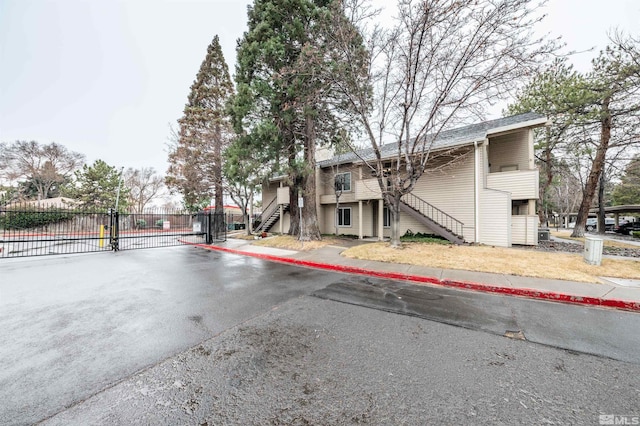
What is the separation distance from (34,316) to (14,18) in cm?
1602

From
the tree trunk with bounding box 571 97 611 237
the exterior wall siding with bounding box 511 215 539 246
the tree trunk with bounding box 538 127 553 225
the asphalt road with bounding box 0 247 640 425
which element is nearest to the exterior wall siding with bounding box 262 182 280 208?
the asphalt road with bounding box 0 247 640 425

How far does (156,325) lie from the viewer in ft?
12.1

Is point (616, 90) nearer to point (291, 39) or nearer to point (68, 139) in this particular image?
point (291, 39)

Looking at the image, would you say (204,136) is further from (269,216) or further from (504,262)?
(504,262)

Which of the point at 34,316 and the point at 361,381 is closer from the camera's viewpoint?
the point at 361,381

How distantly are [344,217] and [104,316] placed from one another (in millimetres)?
14130

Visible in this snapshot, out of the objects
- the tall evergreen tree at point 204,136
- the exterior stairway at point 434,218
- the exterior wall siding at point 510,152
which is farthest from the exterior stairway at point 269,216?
the exterior wall siding at point 510,152

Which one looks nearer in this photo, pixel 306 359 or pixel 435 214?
pixel 306 359

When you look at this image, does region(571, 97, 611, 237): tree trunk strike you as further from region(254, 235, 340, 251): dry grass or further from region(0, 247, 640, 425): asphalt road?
region(254, 235, 340, 251): dry grass

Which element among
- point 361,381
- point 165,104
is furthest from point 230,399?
point 165,104

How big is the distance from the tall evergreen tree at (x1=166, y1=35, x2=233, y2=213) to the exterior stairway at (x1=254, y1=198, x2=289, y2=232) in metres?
4.27

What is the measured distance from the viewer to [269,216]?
19875 mm

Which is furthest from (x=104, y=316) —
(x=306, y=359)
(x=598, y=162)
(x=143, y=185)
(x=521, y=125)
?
(x=143, y=185)

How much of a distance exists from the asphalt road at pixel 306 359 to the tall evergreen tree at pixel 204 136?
14.8 metres
